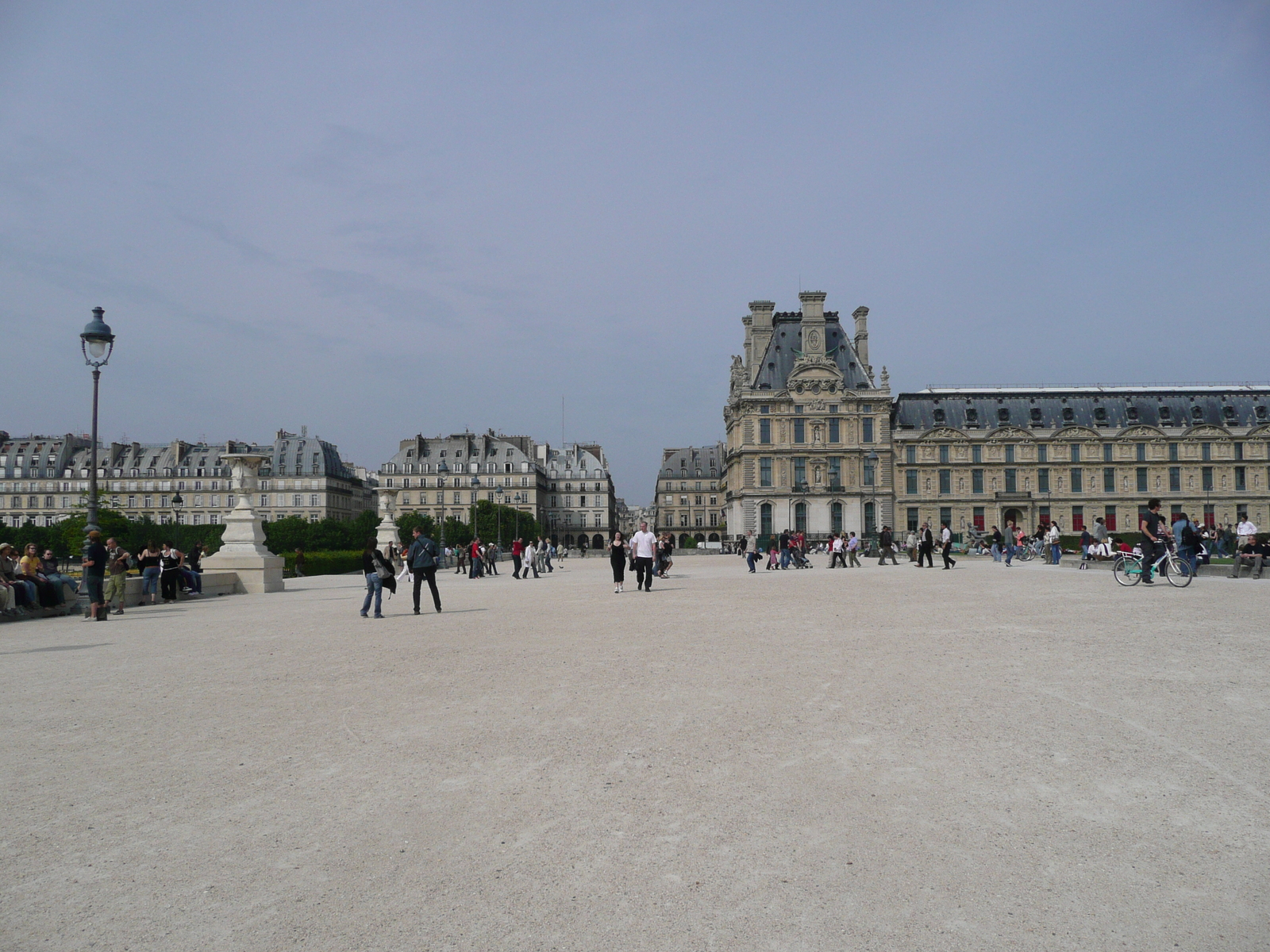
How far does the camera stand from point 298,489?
9969cm

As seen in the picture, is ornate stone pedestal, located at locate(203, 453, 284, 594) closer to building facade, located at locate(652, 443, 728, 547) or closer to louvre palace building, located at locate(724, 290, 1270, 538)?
louvre palace building, located at locate(724, 290, 1270, 538)

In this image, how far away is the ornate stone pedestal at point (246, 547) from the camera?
23.6 meters

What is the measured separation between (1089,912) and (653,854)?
176 centimetres

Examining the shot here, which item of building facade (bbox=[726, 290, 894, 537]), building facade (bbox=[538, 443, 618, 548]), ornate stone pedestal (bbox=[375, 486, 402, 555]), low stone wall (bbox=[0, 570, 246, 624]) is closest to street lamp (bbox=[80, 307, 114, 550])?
low stone wall (bbox=[0, 570, 246, 624])

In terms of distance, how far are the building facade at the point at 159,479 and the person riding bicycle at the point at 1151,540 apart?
8887cm

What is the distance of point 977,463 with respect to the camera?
77.1 metres

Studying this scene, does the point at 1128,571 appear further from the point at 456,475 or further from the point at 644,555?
the point at 456,475

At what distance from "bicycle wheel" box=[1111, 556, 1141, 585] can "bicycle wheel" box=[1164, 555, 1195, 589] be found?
0.55 meters

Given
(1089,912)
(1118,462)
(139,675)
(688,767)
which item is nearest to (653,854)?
(688,767)

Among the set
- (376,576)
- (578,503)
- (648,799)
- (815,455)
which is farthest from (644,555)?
(578,503)

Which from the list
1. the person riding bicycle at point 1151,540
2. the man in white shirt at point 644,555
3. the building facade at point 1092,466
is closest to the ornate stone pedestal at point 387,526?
the man in white shirt at point 644,555

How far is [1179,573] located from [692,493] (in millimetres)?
97176

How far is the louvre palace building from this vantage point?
250 ft

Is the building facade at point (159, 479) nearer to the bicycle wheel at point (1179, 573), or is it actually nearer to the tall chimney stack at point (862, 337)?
the tall chimney stack at point (862, 337)
